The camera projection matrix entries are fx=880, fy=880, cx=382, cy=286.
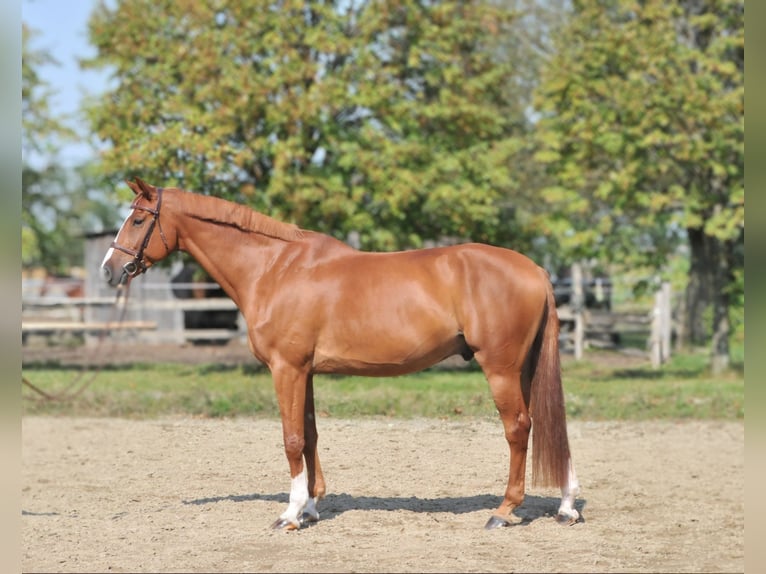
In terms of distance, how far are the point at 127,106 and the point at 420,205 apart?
176 inches

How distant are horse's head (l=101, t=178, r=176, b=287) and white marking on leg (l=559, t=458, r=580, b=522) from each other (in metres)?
2.62

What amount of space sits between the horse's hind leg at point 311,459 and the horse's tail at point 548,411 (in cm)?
123

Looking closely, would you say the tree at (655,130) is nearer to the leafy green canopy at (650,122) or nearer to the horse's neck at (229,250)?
the leafy green canopy at (650,122)

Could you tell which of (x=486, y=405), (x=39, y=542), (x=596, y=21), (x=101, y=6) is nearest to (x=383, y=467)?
(x=486, y=405)

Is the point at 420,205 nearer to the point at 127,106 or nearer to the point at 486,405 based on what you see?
the point at 127,106

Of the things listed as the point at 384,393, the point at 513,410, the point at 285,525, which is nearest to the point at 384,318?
the point at 513,410

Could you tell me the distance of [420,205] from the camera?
13.4m

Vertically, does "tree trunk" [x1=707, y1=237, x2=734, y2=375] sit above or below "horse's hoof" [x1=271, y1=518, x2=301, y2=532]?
above

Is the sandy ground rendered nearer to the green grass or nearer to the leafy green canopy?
the green grass

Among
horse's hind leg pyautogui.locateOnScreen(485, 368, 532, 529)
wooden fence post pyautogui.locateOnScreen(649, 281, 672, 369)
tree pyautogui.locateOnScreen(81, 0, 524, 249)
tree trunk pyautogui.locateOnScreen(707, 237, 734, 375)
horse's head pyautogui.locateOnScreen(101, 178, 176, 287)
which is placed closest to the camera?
horse's hind leg pyautogui.locateOnScreen(485, 368, 532, 529)

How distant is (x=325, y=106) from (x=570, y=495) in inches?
350

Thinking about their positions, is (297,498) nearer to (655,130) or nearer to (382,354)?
(382,354)

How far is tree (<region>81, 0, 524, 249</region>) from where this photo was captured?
12.3 m

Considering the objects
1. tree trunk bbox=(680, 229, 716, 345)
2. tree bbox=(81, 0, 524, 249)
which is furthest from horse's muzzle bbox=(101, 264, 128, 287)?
tree trunk bbox=(680, 229, 716, 345)
